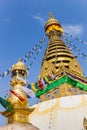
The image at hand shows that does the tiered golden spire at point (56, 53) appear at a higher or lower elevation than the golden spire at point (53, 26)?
lower

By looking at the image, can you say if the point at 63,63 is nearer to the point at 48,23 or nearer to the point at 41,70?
the point at 41,70

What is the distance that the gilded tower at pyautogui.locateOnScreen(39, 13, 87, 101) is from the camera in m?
27.0

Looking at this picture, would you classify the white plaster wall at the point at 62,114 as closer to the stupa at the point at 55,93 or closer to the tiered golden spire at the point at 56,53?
the stupa at the point at 55,93

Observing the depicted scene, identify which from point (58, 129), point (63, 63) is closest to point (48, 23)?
point (63, 63)

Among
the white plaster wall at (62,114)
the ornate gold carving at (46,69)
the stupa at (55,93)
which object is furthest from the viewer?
the ornate gold carving at (46,69)

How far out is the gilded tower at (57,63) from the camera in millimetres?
26969

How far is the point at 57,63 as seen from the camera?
32.7m

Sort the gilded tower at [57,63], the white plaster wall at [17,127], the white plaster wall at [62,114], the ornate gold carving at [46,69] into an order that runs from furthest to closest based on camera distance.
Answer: the ornate gold carving at [46,69] → the gilded tower at [57,63] → the white plaster wall at [62,114] → the white plaster wall at [17,127]

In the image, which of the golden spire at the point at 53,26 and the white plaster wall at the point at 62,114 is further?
the golden spire at the point at 53,26

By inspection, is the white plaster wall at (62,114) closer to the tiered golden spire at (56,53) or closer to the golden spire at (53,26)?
the tiered golden spire at (56,53)

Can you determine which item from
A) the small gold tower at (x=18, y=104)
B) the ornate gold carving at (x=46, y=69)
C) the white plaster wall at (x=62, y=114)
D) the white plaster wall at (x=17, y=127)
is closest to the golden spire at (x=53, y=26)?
the ornate gold carving at (x=46, y=69)

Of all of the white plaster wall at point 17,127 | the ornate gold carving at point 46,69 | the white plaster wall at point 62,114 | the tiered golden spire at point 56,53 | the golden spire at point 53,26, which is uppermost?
the golden spire at point 53,26

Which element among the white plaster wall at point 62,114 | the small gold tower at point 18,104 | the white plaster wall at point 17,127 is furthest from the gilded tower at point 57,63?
the white plaster wall at point 17,127

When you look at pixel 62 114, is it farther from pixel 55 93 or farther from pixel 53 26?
pixel 53 26
